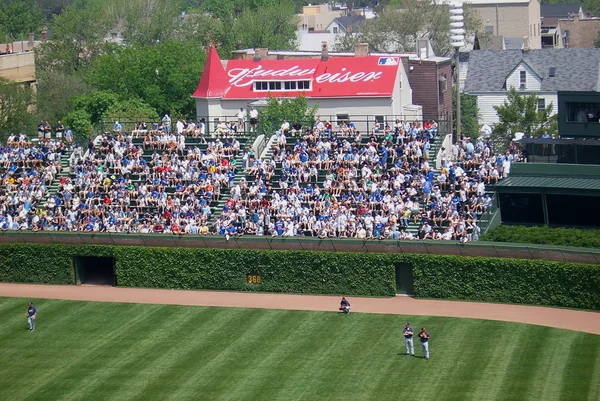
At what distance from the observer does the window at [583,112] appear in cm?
5497

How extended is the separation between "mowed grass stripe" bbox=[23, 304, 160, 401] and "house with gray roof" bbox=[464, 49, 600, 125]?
46.0m

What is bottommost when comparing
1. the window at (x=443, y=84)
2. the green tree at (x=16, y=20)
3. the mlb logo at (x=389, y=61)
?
the window at (x=443, y=84)

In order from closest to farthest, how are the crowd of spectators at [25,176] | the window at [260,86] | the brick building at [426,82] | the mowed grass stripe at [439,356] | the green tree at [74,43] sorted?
the mowed grass stripe at [439,356]
the crowd of spectators at [25,176]
the window at [260,86]
the brick building at [426,82]
the green tree at [74,43]

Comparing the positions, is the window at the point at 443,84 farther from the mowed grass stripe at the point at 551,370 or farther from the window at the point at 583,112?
the mowed grass stripe at the point at 551,370

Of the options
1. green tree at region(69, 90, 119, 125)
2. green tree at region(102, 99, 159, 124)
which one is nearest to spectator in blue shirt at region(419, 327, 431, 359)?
green tree at region(102, 99, 159, 124)

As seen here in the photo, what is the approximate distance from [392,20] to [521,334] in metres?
71.5

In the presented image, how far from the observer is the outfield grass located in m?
41.7

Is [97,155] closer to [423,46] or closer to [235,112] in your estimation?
[235,112]

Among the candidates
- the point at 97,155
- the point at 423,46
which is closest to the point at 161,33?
the point at 423,46

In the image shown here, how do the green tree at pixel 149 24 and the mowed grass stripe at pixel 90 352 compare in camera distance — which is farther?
A: the green tree at pixel 149 24

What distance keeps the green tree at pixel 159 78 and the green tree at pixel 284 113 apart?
67.3 feet

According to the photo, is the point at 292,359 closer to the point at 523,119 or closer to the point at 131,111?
the point at 131,111

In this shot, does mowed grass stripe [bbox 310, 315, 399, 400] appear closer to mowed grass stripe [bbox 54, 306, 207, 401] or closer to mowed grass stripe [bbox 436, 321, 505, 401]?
mowed grass stripe [bbox 436, 321, 505, 401]

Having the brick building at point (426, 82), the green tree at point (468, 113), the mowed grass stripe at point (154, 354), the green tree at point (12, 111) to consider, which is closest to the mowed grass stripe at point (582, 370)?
the mowed grass stripe at point (154, 354)
